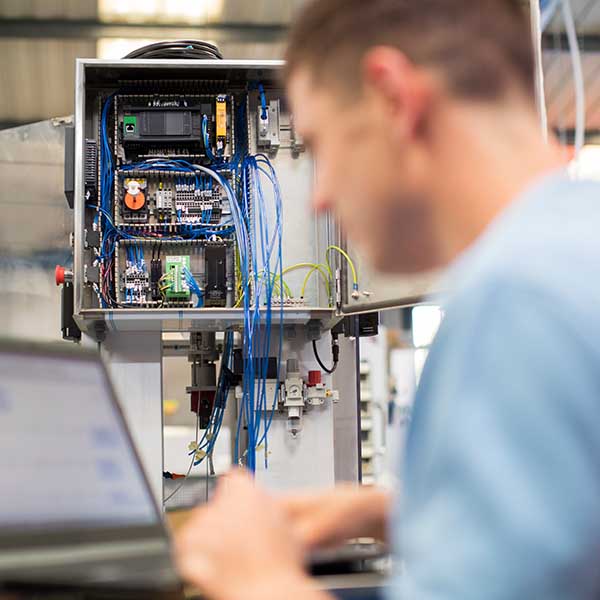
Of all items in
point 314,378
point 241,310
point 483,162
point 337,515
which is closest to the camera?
point 483,162

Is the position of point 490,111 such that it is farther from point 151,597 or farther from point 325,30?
point 151,597

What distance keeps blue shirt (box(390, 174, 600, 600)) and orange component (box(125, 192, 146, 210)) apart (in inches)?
92.6

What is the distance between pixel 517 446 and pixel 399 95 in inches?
13.2

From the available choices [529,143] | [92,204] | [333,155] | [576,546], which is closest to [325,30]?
[333,155]

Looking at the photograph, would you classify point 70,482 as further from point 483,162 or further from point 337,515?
point 483,162

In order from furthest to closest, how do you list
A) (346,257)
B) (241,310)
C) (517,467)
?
(346,257) < (241,310) < (517,467)

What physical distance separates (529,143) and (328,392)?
2.18 meters

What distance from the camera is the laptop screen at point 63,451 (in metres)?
0.74

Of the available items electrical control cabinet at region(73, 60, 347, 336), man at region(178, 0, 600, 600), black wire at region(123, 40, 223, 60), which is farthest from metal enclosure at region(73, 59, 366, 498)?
man at region(178, 0, 600, 600)

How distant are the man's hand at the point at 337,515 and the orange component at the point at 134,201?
2079mm

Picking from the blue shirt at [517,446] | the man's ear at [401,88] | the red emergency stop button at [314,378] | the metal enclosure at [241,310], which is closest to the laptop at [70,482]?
the blue shirt at [517,446]

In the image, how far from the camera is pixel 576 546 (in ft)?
1.57

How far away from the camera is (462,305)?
55cm

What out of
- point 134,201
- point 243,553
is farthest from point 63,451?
point 134,201
